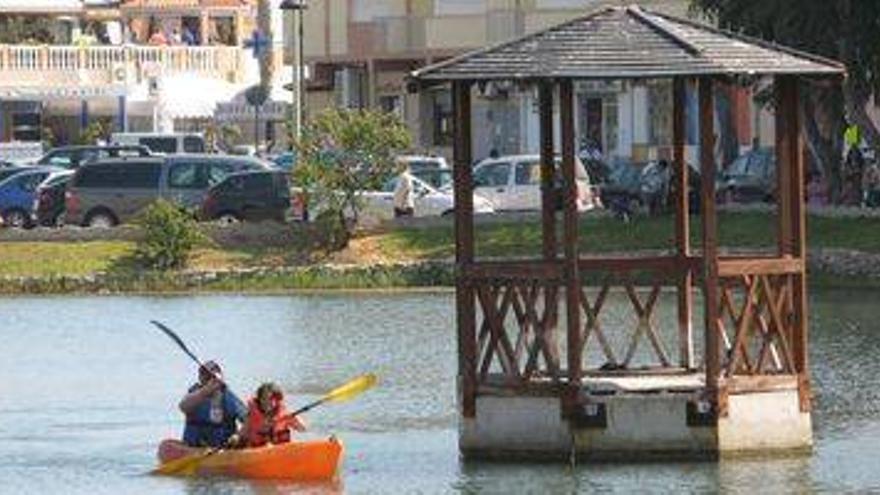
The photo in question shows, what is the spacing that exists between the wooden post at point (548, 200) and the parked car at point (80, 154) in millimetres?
46903

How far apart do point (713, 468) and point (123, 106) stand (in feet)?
266

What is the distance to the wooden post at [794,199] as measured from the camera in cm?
3344

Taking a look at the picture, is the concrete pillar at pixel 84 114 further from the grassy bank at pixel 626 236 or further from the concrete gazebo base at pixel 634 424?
the concrete gazebo base at pixel 634 424

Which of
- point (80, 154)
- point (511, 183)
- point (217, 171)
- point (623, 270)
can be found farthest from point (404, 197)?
point (623, 270)

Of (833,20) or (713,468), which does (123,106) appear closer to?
(833,20)

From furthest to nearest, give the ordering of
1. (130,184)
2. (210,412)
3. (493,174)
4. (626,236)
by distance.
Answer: (493,174), (130,184), (626,236), (210,412)

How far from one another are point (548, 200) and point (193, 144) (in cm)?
6289

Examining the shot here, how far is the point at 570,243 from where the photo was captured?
107 feet

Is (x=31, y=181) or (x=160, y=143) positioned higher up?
(x=160, y=143)

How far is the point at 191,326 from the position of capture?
54.4m

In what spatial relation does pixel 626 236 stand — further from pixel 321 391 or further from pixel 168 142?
pixel 168 142

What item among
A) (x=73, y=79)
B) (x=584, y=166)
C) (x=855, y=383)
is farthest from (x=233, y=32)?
(x=855, y=383)

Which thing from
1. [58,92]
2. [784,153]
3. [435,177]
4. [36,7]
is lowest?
[435,177]

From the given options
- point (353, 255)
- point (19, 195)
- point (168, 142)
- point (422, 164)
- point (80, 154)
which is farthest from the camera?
point (168, 142)
